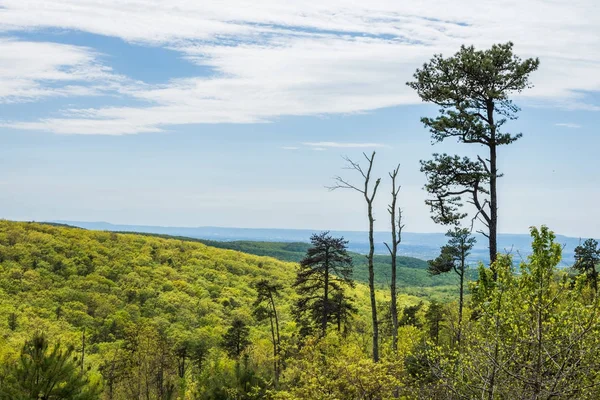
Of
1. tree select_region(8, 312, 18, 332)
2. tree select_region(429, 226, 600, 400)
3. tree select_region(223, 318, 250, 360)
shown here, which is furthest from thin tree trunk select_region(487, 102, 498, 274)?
tree select_region(8, 312, 18, 332)

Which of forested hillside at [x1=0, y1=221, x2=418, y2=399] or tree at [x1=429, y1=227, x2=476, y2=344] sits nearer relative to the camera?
tree at [x1=429, y1=227, x2=476, y2=344]

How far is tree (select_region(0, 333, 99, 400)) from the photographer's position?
649 inches

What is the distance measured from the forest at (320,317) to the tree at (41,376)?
0.13ft

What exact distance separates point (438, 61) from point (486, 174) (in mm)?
3733

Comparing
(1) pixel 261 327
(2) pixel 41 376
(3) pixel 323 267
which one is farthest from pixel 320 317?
(1) pixel 261 327

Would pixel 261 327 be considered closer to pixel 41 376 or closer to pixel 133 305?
pixel 133 305

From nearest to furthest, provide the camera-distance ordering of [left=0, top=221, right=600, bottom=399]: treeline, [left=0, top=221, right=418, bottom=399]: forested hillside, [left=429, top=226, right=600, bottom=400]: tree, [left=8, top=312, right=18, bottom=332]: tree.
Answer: [left=429, top=226, right=600, bottom=400]: tree → [left=0, top=221, right=600, bottom=399]: treeline → [left=0, top=221, right=418, bottom=399]: forested hillside → [left=8, top=312, right=18, bottom=332]: tree

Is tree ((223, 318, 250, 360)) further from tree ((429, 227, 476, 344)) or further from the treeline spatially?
tree ((429, 227, 476, 344))

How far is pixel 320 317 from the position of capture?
34.3 metres

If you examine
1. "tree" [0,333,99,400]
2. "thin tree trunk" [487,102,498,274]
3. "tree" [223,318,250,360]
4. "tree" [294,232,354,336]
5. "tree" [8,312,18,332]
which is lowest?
"tree" [8,312,18,332]

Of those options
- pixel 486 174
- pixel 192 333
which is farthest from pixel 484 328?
Result: pixel 192 333

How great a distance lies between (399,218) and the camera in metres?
22.4

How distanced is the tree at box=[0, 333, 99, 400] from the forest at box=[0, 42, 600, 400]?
38 millimetres

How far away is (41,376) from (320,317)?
20024 millimetres
